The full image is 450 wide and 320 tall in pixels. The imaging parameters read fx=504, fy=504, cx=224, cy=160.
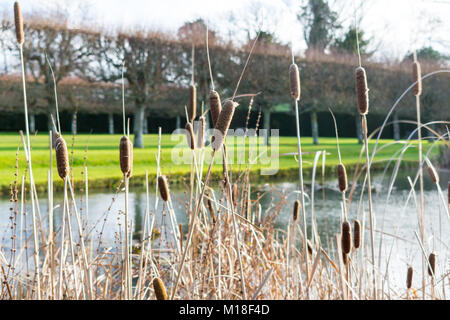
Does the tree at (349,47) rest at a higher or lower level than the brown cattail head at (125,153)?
higher

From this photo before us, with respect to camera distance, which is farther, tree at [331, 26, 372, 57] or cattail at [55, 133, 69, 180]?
tree at [331, 26, 372, 57]

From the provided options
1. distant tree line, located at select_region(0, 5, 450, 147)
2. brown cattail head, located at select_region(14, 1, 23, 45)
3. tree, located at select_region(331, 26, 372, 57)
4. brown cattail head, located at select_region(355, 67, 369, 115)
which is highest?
tree, located at select_region(331, 26, 372, 57)

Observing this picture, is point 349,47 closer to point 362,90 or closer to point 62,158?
point 362,90

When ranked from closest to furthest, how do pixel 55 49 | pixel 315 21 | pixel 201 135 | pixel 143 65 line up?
pixel 201 135 → pixel 315 21 → pixel 55 49 → pixel 143 65

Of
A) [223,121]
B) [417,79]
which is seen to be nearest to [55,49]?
[417,79]

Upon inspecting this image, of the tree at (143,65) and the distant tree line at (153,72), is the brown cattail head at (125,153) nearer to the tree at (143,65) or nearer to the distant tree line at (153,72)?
the distant tree line at (153,72)

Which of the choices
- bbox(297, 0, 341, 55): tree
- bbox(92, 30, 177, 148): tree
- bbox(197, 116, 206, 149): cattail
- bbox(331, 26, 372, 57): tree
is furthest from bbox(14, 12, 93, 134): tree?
bbox(197, 116, 206, 149): cattail

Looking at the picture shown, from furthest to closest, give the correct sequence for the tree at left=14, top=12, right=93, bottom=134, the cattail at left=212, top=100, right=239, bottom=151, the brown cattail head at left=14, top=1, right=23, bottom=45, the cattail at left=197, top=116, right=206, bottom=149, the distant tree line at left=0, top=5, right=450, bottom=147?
1. the distant tree line at left=0, top=5, right=450, bottom=147
2. the tree at left=14, top=12, right=93, bottom=134
3. the cattail at left=197, top=116, right=206, bottom=149
4. the brown cattail head at left=14, top=1, right=23, bottom=45
5. the cattail at left=212, top=100, right=239, bottom=151

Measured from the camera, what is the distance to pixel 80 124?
13.5 metres

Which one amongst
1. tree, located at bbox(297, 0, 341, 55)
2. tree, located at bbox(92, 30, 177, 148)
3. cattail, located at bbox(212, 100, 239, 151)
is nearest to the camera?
cattail, located at bbox(212, 100, 239, 151)

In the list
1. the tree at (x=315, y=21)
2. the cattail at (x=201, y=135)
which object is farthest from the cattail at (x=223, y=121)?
the tree at (x=315, y=21)

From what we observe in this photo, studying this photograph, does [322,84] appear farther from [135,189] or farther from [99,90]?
[135,189]

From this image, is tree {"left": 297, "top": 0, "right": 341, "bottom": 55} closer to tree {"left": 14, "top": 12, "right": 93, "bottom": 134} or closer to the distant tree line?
the distant tree line
